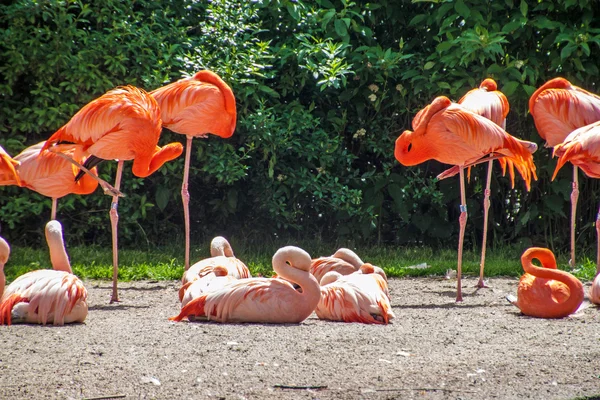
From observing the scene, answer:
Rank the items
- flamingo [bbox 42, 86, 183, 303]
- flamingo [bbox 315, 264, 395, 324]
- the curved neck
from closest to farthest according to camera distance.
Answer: flamingo [bbox 315, 264, 395, 324] < the curved neck < flamingo [bbox 42, 86, 183, 303]

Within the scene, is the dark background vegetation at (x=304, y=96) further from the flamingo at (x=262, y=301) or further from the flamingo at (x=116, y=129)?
the flamingo at (x=262, y=301)

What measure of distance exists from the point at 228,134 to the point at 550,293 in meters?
2.74

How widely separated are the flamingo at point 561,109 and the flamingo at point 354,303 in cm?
261

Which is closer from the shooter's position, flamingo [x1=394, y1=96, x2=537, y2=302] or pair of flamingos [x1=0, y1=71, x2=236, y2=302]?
pair of flamingos [x1=0, y1=71, x2=236, y2=302]

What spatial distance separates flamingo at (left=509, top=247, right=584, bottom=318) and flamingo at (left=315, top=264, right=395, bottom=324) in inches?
32.8

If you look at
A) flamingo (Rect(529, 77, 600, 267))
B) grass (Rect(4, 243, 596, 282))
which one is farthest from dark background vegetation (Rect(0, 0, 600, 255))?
flamingo (Rect(529, 77, 600, 267))

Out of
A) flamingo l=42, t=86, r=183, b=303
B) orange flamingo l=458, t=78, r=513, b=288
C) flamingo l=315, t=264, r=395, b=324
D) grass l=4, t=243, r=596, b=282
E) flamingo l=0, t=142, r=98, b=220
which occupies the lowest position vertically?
grass l=4, t=243, r=596, b=282

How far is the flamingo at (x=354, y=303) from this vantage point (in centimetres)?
451

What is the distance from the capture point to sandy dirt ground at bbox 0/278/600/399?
10.3 feet

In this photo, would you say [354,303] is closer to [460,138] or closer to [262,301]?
[262,301]

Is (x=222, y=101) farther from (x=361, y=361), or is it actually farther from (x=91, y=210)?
(x=361, y=361)

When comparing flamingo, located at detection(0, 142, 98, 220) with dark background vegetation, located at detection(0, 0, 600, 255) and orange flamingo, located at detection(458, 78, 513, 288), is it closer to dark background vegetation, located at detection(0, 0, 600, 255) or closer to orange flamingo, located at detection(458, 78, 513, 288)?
dark background vegetation, located at detection(0, 0, 600, 255)

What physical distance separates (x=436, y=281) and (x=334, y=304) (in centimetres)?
222

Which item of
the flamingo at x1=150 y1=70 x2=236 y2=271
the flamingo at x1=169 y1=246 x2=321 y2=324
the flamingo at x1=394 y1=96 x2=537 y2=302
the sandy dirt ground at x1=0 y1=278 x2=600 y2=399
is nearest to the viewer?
the sandy dirt ground at x1=0 y1=278 x2=600 y2=399
